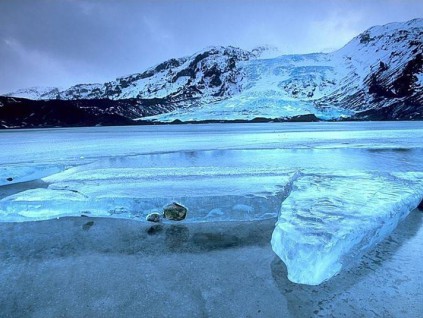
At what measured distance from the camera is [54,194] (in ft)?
16.8

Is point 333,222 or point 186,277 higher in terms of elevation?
point 333,222

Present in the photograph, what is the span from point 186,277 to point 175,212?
1781 millimetres

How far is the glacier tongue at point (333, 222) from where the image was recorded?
278 centimetres

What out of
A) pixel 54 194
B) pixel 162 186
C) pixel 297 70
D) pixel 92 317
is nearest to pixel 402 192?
pixel 162 186

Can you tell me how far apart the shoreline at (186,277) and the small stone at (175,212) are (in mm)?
430

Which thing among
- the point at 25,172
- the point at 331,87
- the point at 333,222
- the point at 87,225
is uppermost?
the point at 331,87

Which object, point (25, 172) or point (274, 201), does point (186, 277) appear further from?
point (25, 172)

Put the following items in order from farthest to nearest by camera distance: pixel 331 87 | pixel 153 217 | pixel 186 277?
pixel 331 87, pixel 153 217, pixel 186 277

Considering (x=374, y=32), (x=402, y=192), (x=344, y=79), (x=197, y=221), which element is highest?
(x=374, y=32)

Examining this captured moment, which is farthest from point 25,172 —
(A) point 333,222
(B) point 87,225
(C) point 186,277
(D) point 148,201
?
(A) point 333,222

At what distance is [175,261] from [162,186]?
2633 mm

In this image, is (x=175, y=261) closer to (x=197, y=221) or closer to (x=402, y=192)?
(x=197, y=221)

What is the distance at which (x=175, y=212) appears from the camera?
466 centimetres

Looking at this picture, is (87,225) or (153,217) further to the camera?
(153,217)
